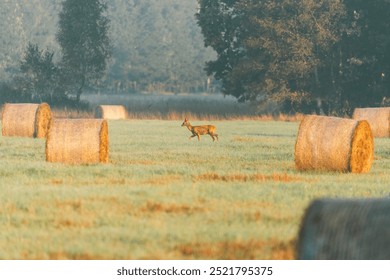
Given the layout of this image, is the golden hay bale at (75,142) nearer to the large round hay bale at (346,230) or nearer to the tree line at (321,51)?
the large round hay bale at (346,230)

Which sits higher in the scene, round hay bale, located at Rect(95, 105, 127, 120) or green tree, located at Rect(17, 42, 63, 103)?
green tree, located at Rect(17, 42, 63, 103)

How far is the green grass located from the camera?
485 inches

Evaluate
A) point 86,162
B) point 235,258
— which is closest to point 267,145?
point 86,162

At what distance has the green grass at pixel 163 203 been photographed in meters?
12.3

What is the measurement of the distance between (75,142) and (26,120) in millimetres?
14486

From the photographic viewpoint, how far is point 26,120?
38281 mm

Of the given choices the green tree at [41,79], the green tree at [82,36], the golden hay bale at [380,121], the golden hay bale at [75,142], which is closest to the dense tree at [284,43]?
the golden hay bale at [380,121]

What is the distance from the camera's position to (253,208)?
1553 centimetres

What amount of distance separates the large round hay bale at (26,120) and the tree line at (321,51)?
75.5 ft

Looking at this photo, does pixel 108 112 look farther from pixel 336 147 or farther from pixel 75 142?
pixel 336 147

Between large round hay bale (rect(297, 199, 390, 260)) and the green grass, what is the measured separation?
A: 102 inches

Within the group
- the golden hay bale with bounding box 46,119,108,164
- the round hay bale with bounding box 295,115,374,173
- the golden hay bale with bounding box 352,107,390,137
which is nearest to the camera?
the round hay bale with bounding box 295,115,374,173

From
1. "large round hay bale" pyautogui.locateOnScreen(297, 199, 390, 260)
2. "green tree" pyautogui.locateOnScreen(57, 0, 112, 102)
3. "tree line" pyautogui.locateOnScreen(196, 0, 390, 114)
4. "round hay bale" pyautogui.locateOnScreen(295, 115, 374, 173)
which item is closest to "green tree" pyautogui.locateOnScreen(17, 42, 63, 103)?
"green tree" pyautogui.locateOnScreen(57, 0, 112, 102)

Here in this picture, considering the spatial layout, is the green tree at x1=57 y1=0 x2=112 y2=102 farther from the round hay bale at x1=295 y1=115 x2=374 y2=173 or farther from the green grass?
the round hay bale at x1=295 y1=115 x2=374 y2=173
